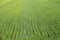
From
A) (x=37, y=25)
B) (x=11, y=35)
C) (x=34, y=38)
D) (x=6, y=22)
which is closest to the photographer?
(x=34, y=38)

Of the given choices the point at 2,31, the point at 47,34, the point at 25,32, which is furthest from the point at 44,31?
the point at 2,31

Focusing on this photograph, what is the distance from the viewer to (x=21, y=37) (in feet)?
13.2

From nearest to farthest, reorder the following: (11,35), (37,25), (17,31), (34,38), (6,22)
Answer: (34,38) < (11,35) < (17,31) < (37,25) < (6,22)

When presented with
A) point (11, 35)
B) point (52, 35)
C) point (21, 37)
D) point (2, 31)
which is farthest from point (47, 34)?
point (2, 31)

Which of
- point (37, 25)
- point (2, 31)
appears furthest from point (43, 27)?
point (2, 31)

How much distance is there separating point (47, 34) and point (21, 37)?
2.25 ft

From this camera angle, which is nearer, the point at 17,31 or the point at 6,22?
the point at 17,31

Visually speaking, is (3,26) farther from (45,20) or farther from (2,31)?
(45,20)

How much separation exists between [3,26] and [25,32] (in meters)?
0.95

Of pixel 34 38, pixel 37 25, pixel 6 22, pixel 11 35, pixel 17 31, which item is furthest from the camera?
pixel 6 22

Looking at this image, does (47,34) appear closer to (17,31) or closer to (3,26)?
(17,31)

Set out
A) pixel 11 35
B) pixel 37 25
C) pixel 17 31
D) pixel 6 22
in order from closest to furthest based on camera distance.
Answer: pixel 11 35, pixel 17 31, pixel 37 25, pixel 6 22

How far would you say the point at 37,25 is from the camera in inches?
195

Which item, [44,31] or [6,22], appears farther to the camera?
[6,22]
